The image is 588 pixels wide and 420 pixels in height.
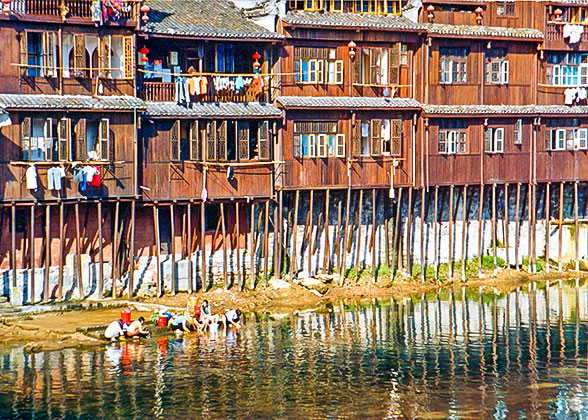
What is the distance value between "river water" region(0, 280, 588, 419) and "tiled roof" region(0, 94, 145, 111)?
32.8 feet

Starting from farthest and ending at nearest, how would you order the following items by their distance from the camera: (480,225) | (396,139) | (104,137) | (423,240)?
(480,225), (423,240), (396,139), (104,137)

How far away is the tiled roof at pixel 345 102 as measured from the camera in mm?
54969

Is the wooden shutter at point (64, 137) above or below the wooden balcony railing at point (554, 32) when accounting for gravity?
below

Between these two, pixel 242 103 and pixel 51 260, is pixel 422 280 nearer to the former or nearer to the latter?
pixel 242 103

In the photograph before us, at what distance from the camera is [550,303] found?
2165 inches

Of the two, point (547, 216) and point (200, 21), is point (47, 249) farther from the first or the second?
point (547, 216)

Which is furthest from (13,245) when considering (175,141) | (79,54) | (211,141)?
(211,141)

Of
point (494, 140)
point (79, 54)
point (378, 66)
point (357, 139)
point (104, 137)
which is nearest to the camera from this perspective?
point (79, 54)

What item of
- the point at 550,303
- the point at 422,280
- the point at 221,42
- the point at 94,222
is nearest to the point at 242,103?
the point at 221,42

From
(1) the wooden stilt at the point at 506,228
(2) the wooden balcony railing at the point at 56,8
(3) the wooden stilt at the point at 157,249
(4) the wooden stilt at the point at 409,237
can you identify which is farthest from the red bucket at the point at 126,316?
(1) the wooden stilt at the point at 506,228

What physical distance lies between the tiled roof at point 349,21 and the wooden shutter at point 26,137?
1308cm

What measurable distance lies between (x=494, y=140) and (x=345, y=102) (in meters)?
9.01

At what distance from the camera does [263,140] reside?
54.8 meters

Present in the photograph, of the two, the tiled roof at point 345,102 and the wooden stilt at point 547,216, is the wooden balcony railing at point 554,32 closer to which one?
the wooden stilt at point 547,216
